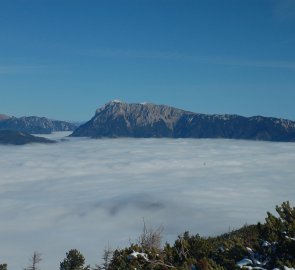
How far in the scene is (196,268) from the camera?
13.1 meters

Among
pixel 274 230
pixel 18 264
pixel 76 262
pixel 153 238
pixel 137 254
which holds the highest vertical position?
pixel 274 230

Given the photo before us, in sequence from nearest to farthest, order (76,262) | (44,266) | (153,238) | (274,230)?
(274,230)
(153,238)
(76,262)
(44,266)

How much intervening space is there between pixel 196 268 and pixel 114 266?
11.0ft

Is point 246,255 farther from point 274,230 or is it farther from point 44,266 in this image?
point 44,266

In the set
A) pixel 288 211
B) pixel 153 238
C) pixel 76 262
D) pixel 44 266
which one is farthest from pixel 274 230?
pixel 44 266

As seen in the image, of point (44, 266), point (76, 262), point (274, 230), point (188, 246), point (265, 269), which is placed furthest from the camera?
point (44, 266)

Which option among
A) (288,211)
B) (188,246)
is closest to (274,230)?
(288,211)

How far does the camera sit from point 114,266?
600 inches

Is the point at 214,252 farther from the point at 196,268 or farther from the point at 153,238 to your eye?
the point at 153,238

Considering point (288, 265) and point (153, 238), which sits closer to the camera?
point (288, 265)

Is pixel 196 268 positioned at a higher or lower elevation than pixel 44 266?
higher

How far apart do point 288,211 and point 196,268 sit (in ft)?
12.1

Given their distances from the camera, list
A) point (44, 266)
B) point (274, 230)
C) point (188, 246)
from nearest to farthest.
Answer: point (274, 230) < point (188, 246) < point (44, 266)

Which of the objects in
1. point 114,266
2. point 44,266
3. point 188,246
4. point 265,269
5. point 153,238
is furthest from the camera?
point 44,266
